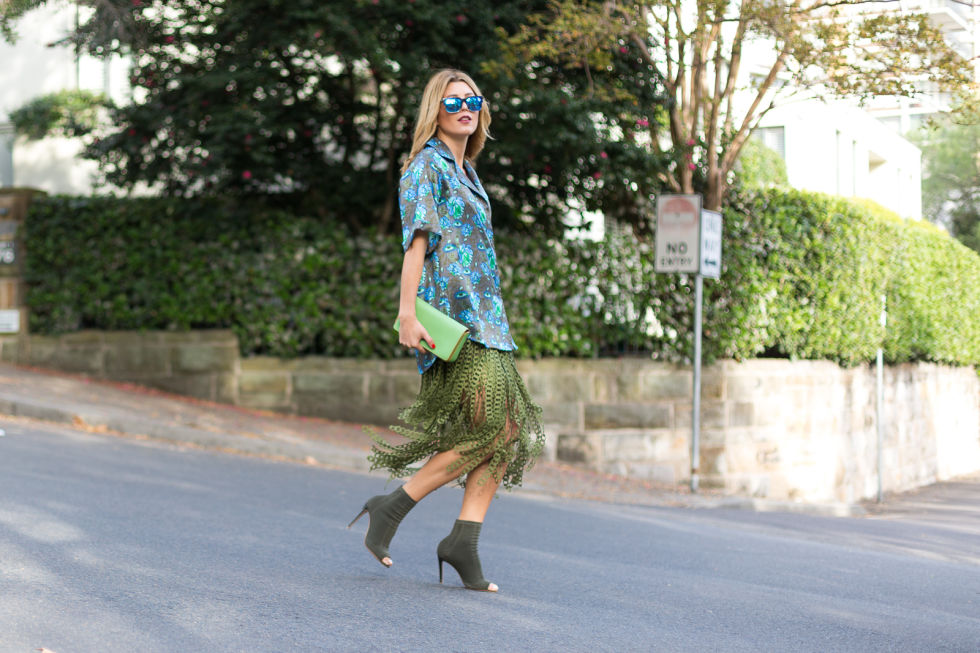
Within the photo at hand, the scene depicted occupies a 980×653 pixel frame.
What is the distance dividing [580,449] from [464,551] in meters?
8.18

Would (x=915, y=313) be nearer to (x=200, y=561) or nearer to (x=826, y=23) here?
(x=826, y=23)

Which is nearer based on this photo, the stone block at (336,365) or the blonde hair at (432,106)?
the blonde hair at (432,106)

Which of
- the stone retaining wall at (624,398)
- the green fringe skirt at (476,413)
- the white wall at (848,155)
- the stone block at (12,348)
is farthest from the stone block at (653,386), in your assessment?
the white wall at (848,155)

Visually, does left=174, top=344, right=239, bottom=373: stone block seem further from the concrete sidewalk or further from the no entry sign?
the no entry sign

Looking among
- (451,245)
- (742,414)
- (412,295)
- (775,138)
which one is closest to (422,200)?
(451,245)

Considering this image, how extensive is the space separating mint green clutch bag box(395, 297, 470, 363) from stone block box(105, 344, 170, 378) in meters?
10.6

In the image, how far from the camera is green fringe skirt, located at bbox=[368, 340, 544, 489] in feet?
14.2

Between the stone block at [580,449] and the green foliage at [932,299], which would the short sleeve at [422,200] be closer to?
the stone block at [580,449]

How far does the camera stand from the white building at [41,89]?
2016 centimetres

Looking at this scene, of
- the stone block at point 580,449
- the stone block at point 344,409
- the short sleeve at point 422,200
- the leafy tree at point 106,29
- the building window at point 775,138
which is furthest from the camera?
the building window at point 775,138

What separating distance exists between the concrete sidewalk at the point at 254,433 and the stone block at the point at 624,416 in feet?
Result: 1.96

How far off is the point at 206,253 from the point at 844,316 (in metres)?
8.10

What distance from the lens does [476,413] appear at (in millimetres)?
4332

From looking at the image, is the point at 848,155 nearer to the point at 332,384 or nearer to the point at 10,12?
the point at 332,384
